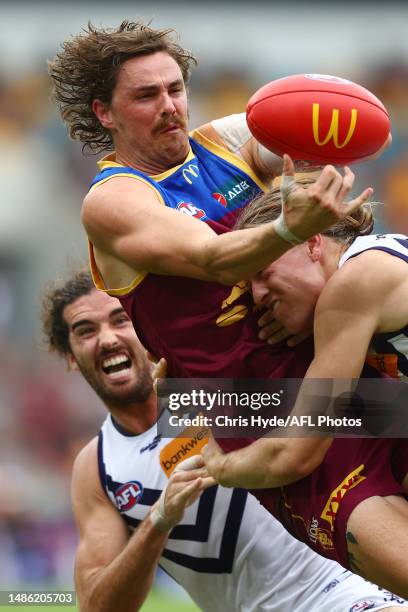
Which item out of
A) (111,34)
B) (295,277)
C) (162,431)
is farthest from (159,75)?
(162,431)

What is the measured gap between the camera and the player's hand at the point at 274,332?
3898 millimetres

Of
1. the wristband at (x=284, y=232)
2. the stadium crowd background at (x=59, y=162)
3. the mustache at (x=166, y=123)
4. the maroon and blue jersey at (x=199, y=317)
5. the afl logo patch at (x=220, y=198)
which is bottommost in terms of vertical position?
the stadium crowd background at (x=59, y=162)

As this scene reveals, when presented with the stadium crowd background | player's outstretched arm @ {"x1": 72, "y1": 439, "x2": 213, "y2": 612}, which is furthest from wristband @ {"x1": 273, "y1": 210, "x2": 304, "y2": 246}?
the stadium crowd background

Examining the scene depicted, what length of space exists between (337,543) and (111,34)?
221 centimetres

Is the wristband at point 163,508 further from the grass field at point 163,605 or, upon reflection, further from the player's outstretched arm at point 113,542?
the grass field at point 163,605

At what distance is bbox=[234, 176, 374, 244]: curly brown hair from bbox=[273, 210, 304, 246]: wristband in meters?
0.43

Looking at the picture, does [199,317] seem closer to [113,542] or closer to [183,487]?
[183,487]

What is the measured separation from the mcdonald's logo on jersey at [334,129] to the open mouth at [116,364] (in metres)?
2.58

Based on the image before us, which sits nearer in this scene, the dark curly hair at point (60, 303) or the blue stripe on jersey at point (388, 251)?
the blue stripe on jersey at point (388, 251)

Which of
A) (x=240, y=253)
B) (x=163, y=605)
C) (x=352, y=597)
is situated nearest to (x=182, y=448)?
(x=352, y=597)

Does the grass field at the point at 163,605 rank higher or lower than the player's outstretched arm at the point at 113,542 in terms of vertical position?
lower

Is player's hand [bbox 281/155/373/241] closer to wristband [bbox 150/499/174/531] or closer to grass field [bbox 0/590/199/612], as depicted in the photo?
wristband [bbox 150/499/174/531]

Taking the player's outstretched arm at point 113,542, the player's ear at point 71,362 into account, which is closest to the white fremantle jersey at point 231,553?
the player's outstretched arm at point 113,542

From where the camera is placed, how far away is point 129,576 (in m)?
5.31
